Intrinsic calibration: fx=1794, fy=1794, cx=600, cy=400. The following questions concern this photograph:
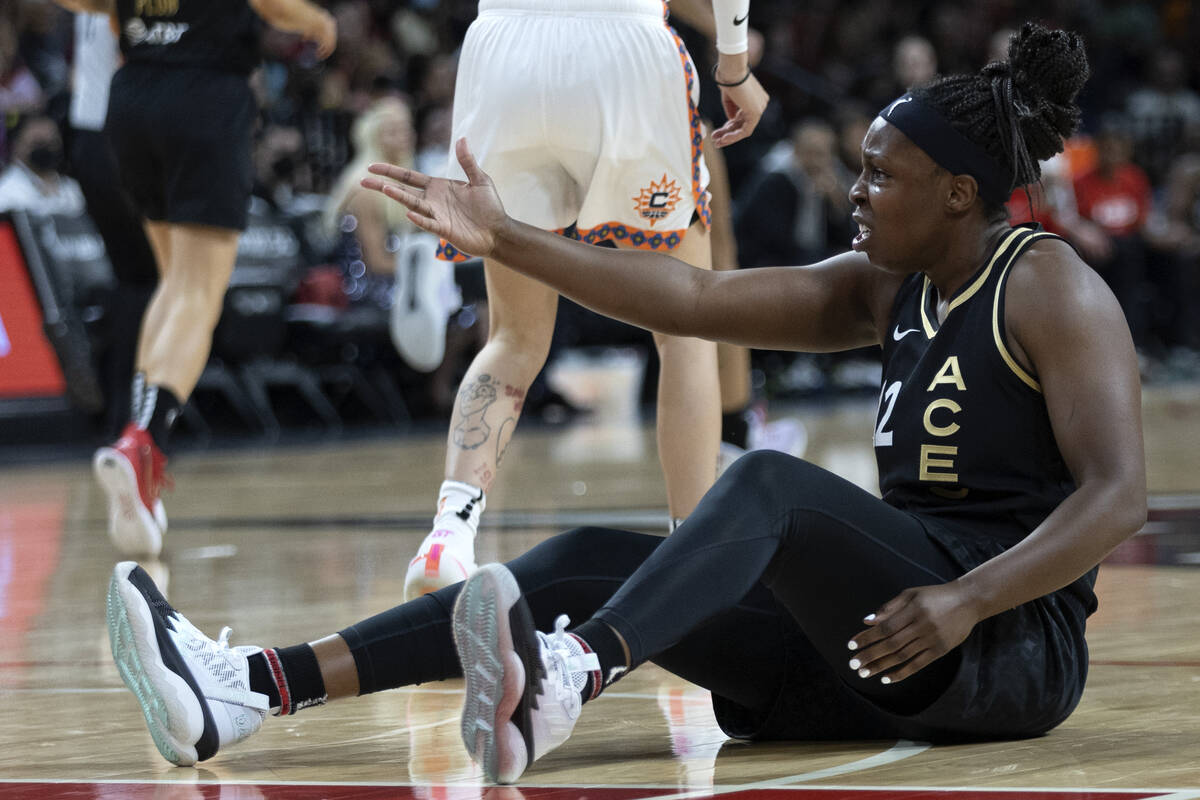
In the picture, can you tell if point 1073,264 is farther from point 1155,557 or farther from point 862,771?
point 1155,557

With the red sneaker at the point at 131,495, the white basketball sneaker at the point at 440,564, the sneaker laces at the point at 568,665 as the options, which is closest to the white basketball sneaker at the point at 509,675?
the sneaker laces at the point at 568,665

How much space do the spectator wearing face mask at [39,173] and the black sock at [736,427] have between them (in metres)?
4.69

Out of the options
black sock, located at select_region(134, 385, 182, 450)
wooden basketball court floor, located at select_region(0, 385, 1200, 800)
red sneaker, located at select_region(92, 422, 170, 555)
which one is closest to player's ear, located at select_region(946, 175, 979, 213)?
wooden basketball court floor, located at select_region(0, 385, 1200, 800)

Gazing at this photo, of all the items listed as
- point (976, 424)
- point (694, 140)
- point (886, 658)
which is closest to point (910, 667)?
point (886, 658)

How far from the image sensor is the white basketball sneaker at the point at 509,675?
76.4 inches

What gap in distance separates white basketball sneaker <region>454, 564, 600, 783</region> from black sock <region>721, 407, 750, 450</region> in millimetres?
2735

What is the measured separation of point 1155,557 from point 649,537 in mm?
2171

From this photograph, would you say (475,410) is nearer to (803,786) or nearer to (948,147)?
(948,147)

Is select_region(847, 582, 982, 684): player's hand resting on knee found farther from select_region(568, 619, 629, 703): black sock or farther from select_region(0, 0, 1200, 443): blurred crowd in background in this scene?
select_region(0, 0, 1200, 443): blurred crowd in background

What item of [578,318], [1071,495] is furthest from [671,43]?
[578,318]

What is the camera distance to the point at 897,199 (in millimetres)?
2295

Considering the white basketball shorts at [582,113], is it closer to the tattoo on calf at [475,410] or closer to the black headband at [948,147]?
the tattoo on calf at [475,410]

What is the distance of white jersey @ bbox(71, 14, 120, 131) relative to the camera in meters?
5.82

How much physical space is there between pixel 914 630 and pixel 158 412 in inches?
119
